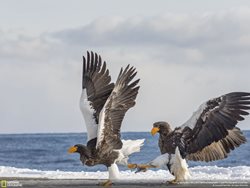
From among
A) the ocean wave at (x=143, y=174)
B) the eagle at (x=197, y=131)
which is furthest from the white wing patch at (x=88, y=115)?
the eagle at (x=197, y=131)

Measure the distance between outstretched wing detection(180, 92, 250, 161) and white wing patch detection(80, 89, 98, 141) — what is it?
7.04ft

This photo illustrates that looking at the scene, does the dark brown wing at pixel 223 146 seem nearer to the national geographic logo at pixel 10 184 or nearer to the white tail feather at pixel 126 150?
the white tail feather at pixel 126 150

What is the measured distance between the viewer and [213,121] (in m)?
18.3

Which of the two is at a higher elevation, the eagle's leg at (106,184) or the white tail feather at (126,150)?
the white tail feather at (126,150)

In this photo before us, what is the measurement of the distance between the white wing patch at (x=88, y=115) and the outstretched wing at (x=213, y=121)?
7.04 ft

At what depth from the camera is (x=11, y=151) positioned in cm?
5400

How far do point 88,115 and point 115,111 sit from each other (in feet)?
2.82

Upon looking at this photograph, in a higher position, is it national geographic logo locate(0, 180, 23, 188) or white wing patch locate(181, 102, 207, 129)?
white wing patch locate(181, 102, 207, 129)

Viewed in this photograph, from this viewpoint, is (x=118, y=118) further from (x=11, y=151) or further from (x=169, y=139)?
(x=11, y=151)

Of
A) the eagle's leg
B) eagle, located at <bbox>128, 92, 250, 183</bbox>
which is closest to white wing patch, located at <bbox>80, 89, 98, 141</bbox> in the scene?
the eagle's leg

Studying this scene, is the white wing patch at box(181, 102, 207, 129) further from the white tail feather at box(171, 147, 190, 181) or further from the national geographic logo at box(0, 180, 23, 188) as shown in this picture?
the national geographic logo at box(0, 180, 23, 188)

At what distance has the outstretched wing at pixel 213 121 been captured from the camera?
18.2 meters

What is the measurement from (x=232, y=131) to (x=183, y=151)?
1.36 meters

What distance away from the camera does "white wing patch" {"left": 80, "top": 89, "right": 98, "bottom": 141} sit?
777 inches
